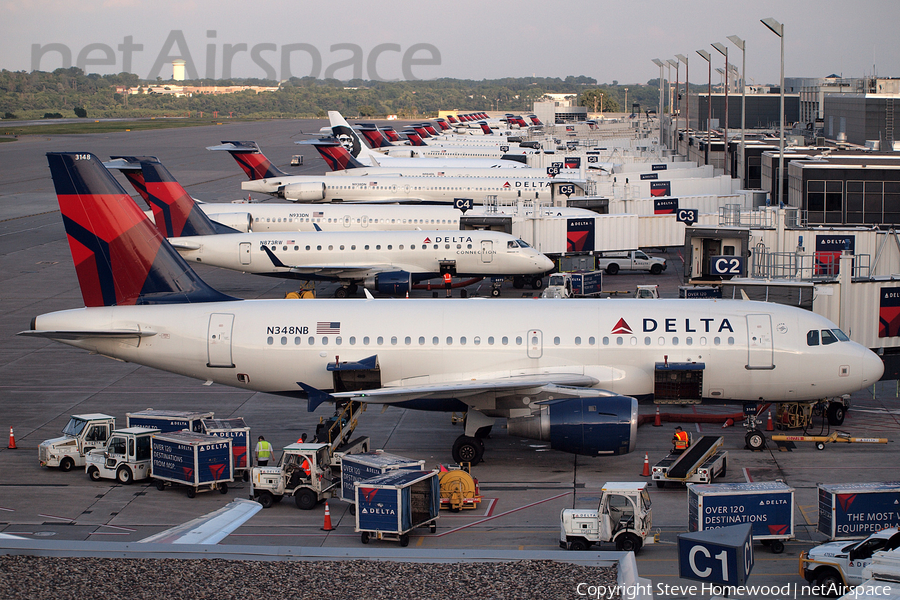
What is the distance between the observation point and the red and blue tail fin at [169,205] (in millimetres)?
50469

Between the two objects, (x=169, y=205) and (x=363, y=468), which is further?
(x=169, y=205)

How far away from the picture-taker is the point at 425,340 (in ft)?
94.3

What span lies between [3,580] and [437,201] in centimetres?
5974

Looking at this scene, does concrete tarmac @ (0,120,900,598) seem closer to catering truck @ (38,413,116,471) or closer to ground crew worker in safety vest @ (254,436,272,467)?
catering truck @ (38,413,116,471)

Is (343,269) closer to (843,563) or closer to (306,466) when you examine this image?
(306,466)

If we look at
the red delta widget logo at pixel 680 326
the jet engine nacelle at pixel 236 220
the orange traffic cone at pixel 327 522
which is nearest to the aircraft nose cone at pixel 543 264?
the jet engine nacelle at pixel 236 220

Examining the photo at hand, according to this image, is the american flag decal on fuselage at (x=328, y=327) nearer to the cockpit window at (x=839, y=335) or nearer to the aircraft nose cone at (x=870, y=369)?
the cockpit window at (x=839, y=335)

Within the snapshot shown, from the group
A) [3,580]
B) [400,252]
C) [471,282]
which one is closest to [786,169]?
A: [471,282]

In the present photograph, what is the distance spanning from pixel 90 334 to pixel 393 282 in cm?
2383

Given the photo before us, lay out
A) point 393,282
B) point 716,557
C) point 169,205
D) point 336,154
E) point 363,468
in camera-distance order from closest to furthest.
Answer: point 716,557, point 363,468, point 393,282, point 169,205, point 336,154

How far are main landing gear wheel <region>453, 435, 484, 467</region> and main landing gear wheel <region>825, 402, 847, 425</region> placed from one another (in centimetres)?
1277

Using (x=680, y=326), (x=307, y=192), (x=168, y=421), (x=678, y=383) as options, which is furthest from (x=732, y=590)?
(x=307, y=192)

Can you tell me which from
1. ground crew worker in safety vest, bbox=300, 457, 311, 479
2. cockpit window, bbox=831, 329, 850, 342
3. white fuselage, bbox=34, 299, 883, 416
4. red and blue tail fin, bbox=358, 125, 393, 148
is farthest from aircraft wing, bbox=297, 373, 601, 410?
red and blue tail fin, bbox=358, 125, 393, 148

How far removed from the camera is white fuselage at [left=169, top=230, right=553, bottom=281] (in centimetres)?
5162
